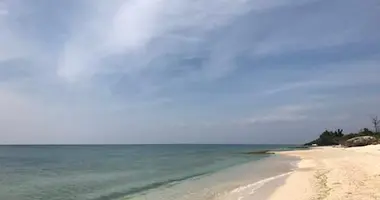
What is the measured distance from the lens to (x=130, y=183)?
24109 mm

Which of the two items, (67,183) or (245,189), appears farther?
(67,183)

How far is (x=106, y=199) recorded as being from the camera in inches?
696

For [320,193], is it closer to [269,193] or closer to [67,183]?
[269,193]

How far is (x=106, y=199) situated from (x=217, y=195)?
18.6 feet

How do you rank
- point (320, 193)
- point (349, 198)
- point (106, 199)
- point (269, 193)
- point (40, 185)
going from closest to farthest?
point (349, 198) < point (320, 193) < point (269, 193) < point (106, 199) < point (40, 185)

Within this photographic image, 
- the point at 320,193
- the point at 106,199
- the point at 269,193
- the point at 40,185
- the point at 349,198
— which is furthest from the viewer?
A: the point at 40,185

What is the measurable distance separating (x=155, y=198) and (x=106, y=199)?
8.95 ft

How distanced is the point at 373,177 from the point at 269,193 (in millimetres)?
5324

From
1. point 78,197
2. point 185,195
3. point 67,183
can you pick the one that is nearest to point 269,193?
point 185,195

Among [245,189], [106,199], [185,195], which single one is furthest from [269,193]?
[106,199]

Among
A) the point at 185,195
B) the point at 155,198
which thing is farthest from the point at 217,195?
the point at 155,198

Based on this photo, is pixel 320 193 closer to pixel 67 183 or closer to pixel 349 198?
pixel 349 198

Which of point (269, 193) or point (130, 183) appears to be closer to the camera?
point (269, 193)

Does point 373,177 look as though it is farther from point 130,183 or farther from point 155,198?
point 130,183
